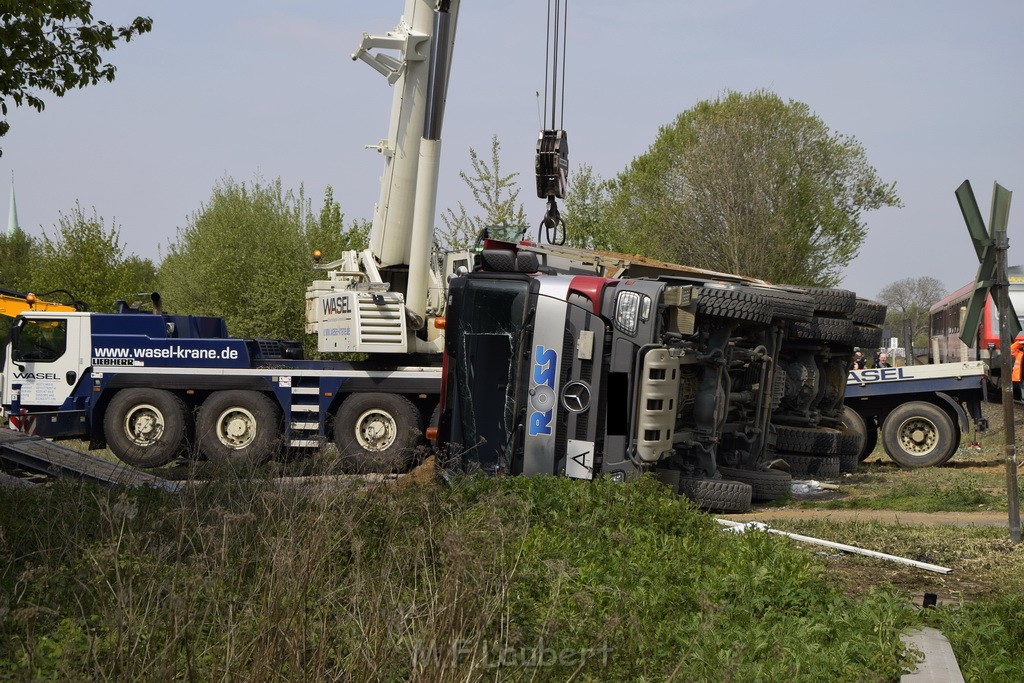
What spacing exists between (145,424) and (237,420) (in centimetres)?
129

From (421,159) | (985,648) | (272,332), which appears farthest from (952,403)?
(272,332)

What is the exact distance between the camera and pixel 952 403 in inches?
642

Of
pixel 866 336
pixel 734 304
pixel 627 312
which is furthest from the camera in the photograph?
pixel 866 336

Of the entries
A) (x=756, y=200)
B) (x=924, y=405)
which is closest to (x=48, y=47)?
(x=924, y=405)

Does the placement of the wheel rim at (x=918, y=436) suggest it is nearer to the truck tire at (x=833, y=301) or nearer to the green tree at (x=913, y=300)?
the truck tire at (x=833, y=301)

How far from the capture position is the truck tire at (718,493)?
11.1 meters

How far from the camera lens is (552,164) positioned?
17.3 metres

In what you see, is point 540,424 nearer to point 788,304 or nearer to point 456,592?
point 788,304

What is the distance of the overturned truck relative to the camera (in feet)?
35.0

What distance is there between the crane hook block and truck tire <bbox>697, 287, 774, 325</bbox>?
19.8ft

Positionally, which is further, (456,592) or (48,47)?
(48,47)

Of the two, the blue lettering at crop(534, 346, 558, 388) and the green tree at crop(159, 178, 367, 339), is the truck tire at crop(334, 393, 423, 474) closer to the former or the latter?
the blue lettering at crop(534, 346, 558, 388)

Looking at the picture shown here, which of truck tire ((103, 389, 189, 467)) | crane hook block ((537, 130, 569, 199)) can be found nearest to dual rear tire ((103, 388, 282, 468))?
truck tire ((103, 389, 189, 467))

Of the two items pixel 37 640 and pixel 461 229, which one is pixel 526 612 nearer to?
pixel 37 640
